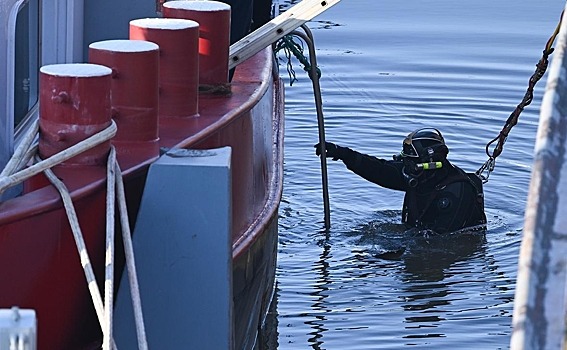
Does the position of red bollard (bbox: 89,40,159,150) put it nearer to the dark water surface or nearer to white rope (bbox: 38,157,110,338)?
white rope (bbox: 38,157,110,338)

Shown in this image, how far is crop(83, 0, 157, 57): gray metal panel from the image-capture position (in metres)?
5.07

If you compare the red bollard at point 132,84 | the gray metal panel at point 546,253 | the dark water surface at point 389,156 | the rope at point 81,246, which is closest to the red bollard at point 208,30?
the red bollard at point 132,84

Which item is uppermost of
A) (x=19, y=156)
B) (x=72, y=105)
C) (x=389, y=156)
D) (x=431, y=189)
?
(x=72, y=105)

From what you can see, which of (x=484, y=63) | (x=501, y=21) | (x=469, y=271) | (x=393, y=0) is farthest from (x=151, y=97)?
(x=393, y=0)

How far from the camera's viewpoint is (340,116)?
36.6 feet

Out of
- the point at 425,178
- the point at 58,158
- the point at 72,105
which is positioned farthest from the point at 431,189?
the point at 58,158

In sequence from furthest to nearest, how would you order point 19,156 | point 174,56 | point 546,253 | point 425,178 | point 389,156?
1. point 389,156
2. point 425,178
3. point 174,56
4. point 19,156
5. point 546,253

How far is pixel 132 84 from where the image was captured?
12.7ft

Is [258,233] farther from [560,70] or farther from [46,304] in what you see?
[560,70]

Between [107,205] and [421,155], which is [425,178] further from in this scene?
[107,205]

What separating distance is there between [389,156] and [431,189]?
2369mm

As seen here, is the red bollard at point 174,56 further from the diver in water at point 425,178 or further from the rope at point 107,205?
the diver in water at point 425,178

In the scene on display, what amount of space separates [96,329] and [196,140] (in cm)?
80

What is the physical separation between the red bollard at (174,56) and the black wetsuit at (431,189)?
10.0 ft
